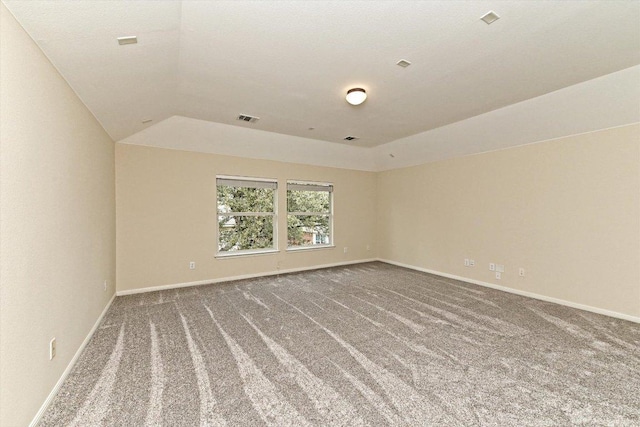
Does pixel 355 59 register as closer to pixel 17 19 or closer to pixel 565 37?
pixel 565 37

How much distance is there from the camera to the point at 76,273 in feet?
7.85

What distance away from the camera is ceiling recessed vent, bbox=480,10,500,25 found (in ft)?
6.41

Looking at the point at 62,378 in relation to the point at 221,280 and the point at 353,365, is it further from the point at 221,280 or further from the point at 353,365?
the point at 221,280

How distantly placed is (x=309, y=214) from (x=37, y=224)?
15.4ft

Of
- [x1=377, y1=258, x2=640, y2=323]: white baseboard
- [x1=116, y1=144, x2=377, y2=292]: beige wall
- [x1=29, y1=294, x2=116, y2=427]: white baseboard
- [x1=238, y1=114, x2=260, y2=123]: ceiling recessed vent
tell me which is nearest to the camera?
[x1=29, y1=294, x2=116, y2=427]: white baseboard

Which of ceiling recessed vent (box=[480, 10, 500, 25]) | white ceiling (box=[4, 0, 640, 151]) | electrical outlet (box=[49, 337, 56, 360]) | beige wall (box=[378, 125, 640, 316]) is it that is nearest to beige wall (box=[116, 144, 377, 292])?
white ceiling (box=[4, 0, 640, 151])

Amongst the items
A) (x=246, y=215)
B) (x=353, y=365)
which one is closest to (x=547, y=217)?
(x=353, y=365)

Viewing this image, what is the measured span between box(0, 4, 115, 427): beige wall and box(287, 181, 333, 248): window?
360 cm

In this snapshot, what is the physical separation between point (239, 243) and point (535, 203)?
4.99 meters

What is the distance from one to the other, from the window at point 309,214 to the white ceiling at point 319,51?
2.48 metres

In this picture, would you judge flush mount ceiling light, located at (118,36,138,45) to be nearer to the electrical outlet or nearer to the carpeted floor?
the electrical outlet

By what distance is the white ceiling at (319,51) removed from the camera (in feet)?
6.04

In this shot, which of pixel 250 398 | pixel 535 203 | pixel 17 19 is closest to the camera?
pixel 17 19

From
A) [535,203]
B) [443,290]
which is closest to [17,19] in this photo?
[443,290]
